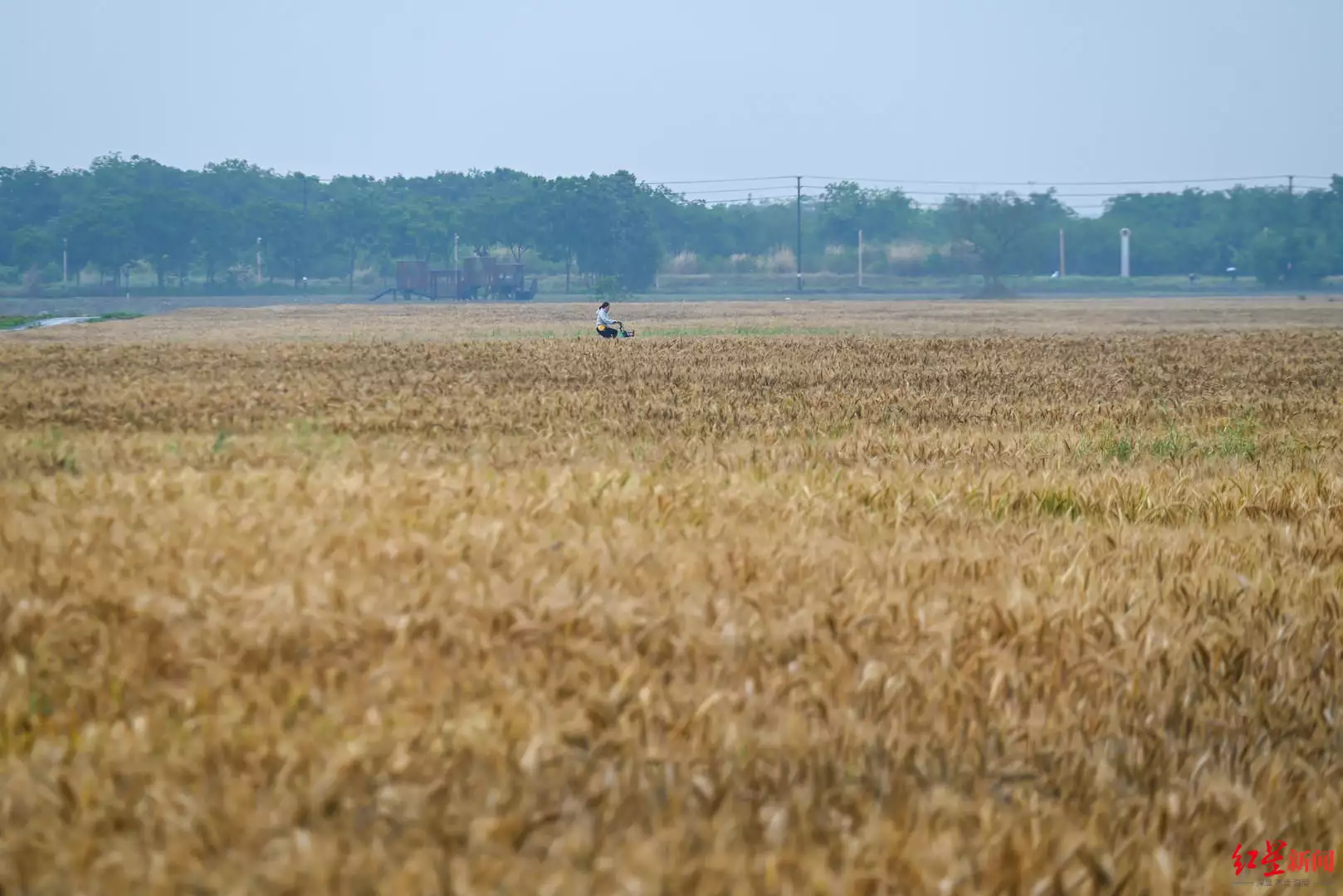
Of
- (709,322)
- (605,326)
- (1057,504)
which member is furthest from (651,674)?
(709,322)

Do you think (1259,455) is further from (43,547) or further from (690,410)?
(43,547)

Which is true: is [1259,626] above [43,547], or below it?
below

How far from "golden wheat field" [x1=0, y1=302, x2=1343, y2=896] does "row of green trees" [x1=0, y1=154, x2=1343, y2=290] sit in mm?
129143

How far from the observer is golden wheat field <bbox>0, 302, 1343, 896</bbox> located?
3600 mm

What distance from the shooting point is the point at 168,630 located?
5.13m

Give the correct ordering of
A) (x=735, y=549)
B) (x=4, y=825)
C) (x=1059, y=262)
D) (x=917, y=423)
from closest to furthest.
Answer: (x=4, y=825)
(x=735, y=549)
(x=917, y=423)
(x=1059, y=262)

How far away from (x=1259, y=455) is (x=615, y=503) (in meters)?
7.37

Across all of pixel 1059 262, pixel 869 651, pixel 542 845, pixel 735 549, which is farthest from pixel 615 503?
pixel 1059 262

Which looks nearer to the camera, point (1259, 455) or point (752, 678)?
point (752, 678)

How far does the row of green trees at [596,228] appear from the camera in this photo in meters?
138

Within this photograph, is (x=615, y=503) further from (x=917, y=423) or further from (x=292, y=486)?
(x=917, y=423)

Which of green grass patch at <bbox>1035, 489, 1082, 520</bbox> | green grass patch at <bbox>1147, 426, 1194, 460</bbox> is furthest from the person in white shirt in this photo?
green grass patch at <bbox>1035, 489, 1082, 520</bbox>

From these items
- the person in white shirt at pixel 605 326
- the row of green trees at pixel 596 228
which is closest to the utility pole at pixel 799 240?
the row of green trees at pixel 596 228

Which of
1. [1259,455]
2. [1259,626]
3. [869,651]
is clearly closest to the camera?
[869,651]
